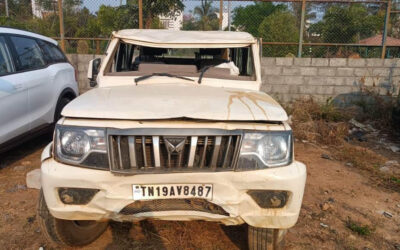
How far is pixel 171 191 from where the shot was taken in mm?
1914

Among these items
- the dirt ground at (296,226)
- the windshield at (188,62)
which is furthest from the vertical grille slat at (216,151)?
the windshield at (188,62)

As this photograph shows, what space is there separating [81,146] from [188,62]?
2.52m

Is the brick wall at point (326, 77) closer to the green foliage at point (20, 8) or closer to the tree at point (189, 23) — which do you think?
the tree at point (189, 23)

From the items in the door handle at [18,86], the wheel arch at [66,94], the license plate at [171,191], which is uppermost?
the door handle at [18,86]

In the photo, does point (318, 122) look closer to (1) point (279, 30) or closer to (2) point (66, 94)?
(1) point (279, 30)

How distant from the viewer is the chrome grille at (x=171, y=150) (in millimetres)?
1887

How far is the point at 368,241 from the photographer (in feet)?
8.93

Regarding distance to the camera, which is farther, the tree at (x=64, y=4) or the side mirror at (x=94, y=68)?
the tree at (x=64, y=4)

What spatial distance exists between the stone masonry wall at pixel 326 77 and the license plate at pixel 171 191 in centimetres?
578

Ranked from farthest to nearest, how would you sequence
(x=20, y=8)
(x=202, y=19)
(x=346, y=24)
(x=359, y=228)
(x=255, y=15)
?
(x=20, y=8) → (x=202, y=19) → (x=255, y=15) → (x=346, y=24) → (x=359, y=228)

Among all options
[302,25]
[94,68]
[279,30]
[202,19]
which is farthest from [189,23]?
[94,68]

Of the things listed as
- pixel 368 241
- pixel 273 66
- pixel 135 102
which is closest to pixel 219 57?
pixel 135 102

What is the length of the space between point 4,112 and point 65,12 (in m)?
5.06

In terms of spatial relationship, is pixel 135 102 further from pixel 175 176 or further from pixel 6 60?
pixel 6 60
